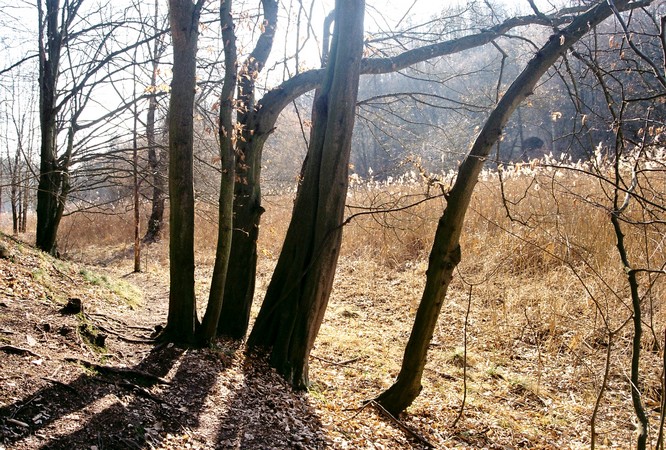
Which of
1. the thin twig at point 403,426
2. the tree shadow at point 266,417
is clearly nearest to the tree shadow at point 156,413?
the tree shadow at point 266,417

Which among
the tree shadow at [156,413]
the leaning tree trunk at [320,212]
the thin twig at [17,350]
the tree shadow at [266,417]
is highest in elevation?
the leaning tree trunk at [320,212]

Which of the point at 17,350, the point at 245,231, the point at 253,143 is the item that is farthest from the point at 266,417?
the point at 253,143

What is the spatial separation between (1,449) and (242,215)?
3.66m

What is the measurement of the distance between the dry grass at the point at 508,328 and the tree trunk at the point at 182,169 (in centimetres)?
150

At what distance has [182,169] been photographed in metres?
4.56

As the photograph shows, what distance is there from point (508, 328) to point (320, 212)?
404cm

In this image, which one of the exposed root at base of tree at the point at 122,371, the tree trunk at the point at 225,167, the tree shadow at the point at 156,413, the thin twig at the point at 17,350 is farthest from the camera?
the tree trunk at the point at 225,167

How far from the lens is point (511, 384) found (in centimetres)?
602

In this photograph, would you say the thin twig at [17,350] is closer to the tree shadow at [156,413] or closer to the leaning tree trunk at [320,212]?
the tree shadow at [156,413]

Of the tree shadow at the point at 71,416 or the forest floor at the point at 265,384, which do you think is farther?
the forest floor at the point at 265,384

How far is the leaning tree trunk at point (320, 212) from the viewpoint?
186 inches

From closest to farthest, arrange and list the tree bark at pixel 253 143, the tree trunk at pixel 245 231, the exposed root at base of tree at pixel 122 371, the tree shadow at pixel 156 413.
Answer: the tree shadow at pixel 156 413 → the exposed root at base of tree at pixel 122 371 → the tree bark at pixel 253 143 → the tree trunk at pixel 245 231

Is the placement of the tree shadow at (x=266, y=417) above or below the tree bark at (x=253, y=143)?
below

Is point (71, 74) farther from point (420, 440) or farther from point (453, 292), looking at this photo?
point (420, 440)
